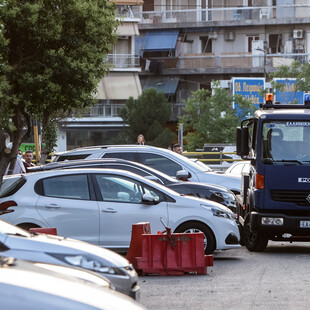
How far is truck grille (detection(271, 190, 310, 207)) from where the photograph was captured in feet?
57.2

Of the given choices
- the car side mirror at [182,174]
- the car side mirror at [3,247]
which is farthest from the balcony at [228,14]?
the car side mirror at [3,247]

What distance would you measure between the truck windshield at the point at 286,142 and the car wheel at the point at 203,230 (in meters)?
2.14

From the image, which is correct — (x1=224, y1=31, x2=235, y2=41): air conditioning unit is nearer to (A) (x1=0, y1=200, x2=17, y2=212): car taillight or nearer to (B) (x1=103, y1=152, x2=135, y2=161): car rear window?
(B) (x1=103, y1=152, x2=135, y2=161): car rear window

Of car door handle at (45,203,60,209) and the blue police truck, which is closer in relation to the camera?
car door handle at (45,203,60,209)

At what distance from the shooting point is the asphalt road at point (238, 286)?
1116 cm

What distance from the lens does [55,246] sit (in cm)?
881

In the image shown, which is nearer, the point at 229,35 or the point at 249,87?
the point at 249,87

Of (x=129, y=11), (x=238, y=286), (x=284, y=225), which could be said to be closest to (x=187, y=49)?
(x=129, y=11)

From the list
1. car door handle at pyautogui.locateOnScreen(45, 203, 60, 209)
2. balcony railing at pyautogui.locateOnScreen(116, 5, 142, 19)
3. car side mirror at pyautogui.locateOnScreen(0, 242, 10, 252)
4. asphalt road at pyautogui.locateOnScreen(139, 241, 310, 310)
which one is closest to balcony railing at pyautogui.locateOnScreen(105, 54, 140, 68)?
balcony railing at pyautogui.locateOnScreen(116, 5, 142, 19)

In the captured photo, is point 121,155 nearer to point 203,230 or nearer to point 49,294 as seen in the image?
point 203,230

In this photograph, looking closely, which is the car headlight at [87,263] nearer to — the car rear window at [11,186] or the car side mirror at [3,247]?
the car side mirror at [3,247]

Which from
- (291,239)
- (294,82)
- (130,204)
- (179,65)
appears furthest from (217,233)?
(179,65)

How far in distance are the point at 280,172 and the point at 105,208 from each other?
3.52 metres

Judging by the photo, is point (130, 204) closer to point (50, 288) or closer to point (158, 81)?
point (50, 288)
